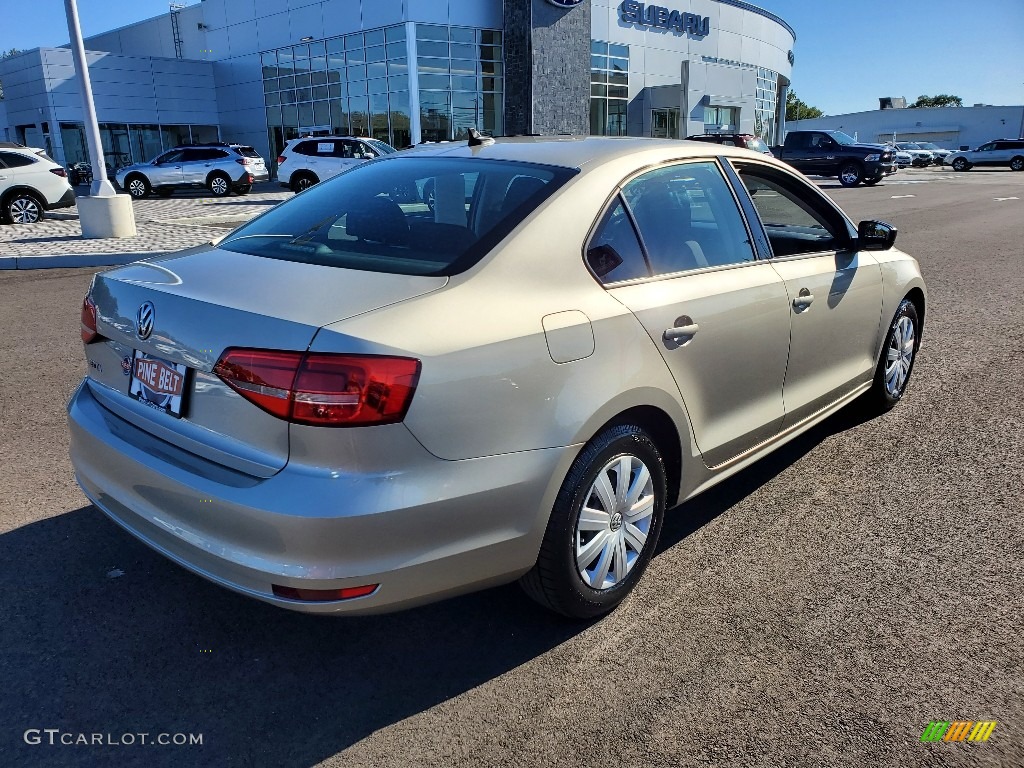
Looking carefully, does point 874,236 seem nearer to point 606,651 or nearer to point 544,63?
point 606,651

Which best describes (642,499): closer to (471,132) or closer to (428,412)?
(428,412)

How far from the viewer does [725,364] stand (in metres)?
3.22

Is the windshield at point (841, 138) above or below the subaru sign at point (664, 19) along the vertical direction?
below

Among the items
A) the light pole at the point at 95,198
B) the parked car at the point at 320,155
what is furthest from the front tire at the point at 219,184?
the light pole at the point at 95,198

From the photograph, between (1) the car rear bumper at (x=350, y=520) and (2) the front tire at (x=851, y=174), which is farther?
(2) the front tire at (x=851, y=174)

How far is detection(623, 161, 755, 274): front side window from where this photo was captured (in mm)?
3111

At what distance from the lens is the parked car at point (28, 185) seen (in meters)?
16.6

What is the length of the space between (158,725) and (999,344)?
700cm

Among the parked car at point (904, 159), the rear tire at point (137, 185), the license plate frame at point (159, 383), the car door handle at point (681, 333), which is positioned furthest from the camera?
the parked car at point (904, 159)

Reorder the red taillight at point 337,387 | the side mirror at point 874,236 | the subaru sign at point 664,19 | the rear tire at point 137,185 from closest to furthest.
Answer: the red taillight at point 337,387 → the side mirror at point 874,236 → the rear tire at point 137,185 → the subaru sign at point 664,19

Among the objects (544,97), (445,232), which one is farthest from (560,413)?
(544,97)

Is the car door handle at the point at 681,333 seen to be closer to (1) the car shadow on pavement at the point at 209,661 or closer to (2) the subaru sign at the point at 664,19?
(1) the car shadow on pavement at the point at 209,661

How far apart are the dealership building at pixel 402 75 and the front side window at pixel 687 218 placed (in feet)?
102

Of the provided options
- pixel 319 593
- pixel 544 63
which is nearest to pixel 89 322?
pixel 319 593
